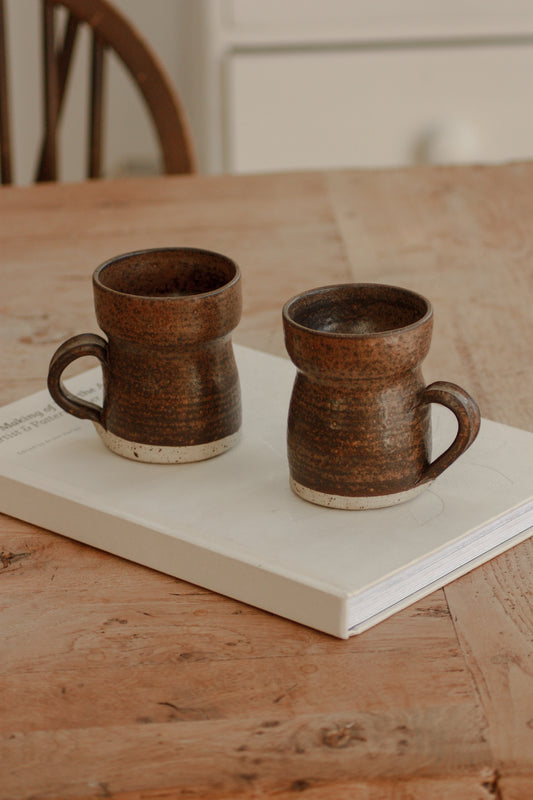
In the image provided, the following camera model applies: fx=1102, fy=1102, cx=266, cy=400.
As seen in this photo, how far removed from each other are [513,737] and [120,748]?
177 mm

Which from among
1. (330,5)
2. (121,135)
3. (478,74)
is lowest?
(121,135)

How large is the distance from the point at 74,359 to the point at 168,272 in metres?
0.09

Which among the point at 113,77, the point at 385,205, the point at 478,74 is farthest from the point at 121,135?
the point at 385,205

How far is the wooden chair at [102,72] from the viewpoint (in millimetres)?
1402

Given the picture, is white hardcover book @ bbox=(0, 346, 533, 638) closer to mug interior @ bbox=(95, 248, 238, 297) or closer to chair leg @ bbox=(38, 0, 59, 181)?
mug interior @ bbox=(95, 248, 238, 297)

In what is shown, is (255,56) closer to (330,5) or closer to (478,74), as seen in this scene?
(330,5)

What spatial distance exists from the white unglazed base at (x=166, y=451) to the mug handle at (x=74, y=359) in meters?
0.01

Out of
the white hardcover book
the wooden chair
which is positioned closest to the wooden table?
the white hardcover book

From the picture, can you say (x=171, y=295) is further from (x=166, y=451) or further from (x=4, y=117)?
(x=4, y=117)

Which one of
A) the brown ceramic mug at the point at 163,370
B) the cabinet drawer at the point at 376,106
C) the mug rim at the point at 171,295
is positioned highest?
the mug rim at the point at 171,295

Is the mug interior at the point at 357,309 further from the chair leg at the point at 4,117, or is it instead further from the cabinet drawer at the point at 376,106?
the cabinet drawer at the point at 376,106

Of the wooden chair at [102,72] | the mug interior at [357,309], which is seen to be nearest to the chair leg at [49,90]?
the wooden chair at [102,72]

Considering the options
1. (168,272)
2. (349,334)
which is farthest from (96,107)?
(349,334)

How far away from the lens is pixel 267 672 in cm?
54
